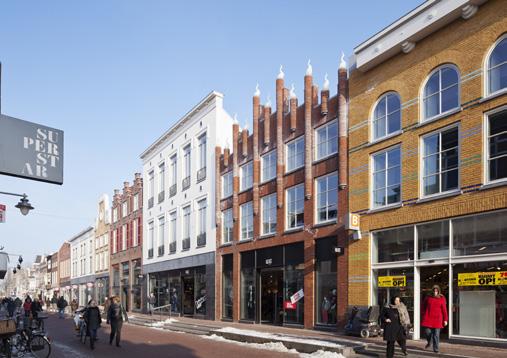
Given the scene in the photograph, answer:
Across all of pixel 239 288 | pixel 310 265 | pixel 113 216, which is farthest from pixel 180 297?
pixel 113 216

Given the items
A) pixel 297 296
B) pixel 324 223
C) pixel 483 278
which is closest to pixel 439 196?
pixel 483 278

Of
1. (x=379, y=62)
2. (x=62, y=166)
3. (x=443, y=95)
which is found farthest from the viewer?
(x=379, y=62)

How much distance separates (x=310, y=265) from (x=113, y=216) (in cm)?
3502

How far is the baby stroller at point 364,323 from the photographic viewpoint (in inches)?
689

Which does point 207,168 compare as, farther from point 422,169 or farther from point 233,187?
point 422,169

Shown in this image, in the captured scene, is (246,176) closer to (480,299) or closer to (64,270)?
(480,299)

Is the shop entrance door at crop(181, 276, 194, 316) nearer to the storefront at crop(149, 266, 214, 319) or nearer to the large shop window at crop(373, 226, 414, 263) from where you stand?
the storefront at crop(149, 266, 214, 319)

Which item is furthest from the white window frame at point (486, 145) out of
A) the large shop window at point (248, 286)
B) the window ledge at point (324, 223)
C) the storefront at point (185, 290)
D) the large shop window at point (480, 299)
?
the storefront at point (185, 290)

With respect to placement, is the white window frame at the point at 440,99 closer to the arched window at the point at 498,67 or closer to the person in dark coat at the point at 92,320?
the arched window at the point at 498,67

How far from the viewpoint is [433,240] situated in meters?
16.6

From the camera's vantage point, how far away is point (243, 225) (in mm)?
28297

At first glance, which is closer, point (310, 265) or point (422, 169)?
point (422, 169)

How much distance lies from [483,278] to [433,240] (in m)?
2.18

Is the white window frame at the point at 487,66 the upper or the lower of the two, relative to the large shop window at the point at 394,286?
upper
